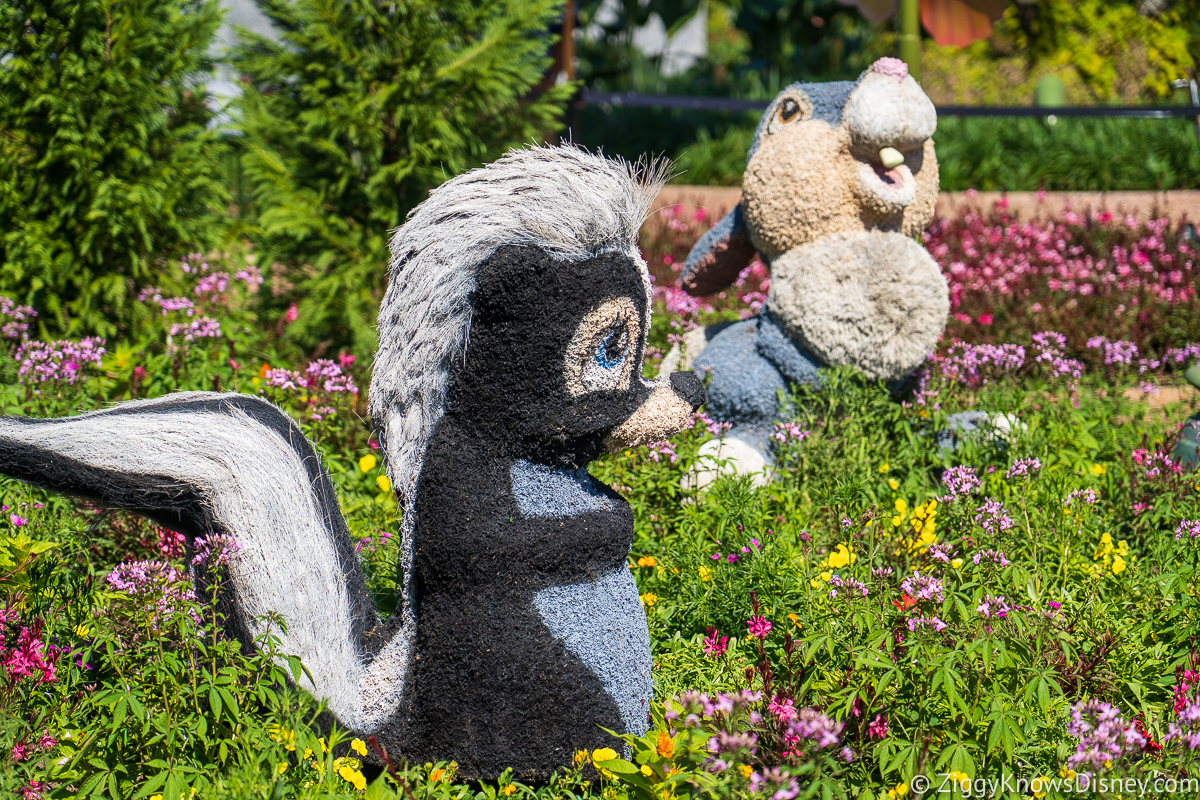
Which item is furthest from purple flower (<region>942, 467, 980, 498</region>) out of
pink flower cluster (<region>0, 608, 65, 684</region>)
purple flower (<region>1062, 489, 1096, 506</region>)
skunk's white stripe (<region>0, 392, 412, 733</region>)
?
pink flower cluster (<region>0, 608, 65, 684</region>)

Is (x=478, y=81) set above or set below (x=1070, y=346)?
above

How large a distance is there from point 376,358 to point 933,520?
1.77m

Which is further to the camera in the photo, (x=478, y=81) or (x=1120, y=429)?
(x=478, y=81)

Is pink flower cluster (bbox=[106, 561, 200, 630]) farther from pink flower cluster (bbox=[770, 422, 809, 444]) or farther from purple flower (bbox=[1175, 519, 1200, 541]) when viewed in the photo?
purple flower (bbox=[1175, 519, 1200, 541])

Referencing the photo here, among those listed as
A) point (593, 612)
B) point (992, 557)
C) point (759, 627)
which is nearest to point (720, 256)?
point (992, 557)

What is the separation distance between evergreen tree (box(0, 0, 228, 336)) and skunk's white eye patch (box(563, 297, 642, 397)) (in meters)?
3.64

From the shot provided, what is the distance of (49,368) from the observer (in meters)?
3.61

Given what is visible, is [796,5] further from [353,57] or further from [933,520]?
[933,520]

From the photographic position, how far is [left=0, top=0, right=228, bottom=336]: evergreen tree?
4.77 meters

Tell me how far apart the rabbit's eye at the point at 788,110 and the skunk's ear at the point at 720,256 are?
40cm

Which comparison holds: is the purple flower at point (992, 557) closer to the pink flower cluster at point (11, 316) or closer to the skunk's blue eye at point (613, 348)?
the skunk's blue eye at point (613, 348)

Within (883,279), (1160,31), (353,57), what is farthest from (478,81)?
(1160,31)

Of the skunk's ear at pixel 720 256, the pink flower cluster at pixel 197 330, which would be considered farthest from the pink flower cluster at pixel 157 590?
the skunk's ear at pixel 720 256

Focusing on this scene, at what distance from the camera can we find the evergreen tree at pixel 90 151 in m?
4.77
